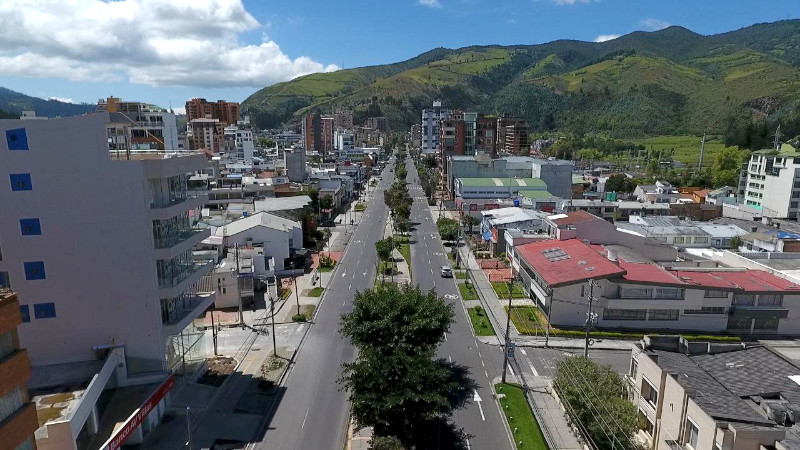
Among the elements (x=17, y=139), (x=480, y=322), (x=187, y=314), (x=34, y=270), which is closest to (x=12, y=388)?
(x=34, y=270)

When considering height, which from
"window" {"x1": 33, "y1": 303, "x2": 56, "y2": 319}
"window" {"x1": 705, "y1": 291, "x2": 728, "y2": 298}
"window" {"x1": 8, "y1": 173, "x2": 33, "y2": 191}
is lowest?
"window" {"x1": 705, "y1": 291, "x2": 728, "y2": 298}

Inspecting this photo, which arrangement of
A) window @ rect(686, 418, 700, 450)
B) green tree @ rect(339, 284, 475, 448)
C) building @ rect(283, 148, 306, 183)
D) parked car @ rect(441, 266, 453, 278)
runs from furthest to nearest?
building @ rect(283, 148, 306, 183)
parked car @ rect(441, 266, 453, 278)
green tree @ rect(339, 284, 475, 448)
window @ rect(686, 418, 700, 450)

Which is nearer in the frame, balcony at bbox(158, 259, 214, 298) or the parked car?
balcony at bbox(158, 259, 214, 298)

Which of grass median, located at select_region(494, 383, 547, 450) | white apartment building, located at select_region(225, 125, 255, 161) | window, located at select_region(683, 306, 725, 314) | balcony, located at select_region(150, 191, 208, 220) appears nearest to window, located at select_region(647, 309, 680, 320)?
window, located at select_region(683, 306, 725, 314)

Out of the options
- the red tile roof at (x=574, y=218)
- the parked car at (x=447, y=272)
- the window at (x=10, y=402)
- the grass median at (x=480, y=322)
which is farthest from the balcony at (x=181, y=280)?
the red tile roof at (x=574, y=218)

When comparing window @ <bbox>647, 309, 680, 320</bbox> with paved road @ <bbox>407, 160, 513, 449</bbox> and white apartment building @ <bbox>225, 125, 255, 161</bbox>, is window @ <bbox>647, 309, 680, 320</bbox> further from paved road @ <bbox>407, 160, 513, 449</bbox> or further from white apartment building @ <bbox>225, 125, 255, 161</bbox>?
white apartment building @ <bbox>225, 125, 255, 161</bbox>

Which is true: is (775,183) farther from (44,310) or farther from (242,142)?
(242,142)

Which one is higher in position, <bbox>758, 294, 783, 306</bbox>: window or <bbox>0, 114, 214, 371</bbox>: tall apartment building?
<bbox>0, 114, 214, 371</bbox>: tall apartment building

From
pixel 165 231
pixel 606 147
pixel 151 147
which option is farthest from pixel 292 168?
pixel 606 147
